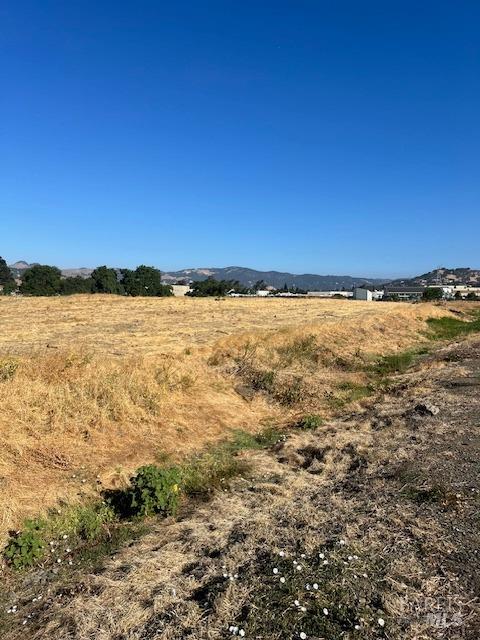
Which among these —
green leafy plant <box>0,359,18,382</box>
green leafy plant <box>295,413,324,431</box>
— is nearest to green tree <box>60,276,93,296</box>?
green leafy plant <box>0,359,18,382</box>

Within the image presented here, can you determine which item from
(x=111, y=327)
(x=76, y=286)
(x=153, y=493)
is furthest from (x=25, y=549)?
(x=76, y=286)

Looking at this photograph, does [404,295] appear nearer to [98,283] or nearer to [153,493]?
[98,283]

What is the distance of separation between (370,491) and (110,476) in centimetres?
485

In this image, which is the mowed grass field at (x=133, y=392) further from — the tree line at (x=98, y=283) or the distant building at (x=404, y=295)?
the distant building at (x=404, y=295)

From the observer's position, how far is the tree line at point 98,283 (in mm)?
89562

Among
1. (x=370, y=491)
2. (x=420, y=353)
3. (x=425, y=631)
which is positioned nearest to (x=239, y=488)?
(x=370, y=491)

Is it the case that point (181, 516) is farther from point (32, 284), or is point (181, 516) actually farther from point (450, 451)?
point (32, 284)

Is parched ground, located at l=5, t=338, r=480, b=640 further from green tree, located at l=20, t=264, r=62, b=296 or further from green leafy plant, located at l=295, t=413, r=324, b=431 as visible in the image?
green tree, located at l=20, t=264, r=62, b=296

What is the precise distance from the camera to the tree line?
8956cm

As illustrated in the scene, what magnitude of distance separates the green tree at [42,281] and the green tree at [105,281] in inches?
313

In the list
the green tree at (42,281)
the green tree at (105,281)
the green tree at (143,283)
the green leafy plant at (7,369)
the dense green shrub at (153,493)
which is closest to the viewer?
the dense green shrub at (153,493)

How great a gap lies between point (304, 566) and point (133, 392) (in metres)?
7.42

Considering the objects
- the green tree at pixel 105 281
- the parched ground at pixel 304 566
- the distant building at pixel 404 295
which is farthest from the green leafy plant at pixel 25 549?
the distant building at pixel 404 295

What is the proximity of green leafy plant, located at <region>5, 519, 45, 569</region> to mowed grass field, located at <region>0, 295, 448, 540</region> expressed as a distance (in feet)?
2.12
